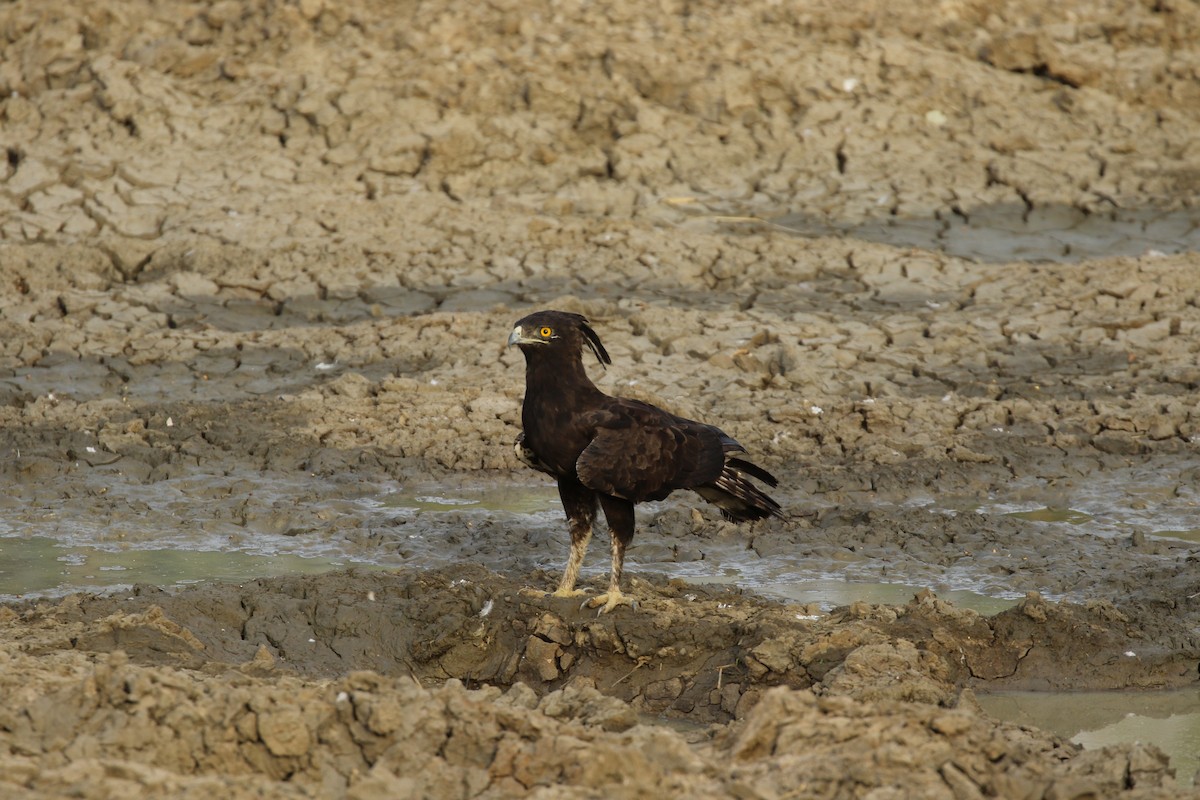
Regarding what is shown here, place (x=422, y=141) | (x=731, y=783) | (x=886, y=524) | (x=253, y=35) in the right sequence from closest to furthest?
(x=731, y=783) → (x=886, y=524) → (x=422, y=141) → (x=253, y=35)

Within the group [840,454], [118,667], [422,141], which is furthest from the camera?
[422,141]

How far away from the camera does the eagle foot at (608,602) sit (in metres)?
6.30

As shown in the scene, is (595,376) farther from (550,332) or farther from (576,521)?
(550,332)

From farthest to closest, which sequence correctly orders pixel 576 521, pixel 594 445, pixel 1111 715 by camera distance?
pixel 576 521 < pixel 594 445 < pixel 1111 715

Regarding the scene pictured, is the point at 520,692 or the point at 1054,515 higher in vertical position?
the point at 1054,515

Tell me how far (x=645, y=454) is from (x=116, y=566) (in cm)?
283

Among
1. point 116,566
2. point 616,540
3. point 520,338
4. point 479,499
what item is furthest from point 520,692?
point 479,499

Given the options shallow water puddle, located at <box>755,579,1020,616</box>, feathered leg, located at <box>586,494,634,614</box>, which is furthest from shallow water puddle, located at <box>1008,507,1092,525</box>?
feathered leg, located at <box>586,494,634,614</box>

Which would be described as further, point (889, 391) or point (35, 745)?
point (889, 391)

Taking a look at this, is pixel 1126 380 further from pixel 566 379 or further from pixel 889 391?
pixel 566 379

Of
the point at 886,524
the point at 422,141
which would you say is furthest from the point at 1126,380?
the point at 422,141

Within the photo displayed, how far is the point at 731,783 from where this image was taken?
4293 millimetres

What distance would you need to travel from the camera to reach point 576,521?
6.54 metres

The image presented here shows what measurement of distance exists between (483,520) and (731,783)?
12.3ft
